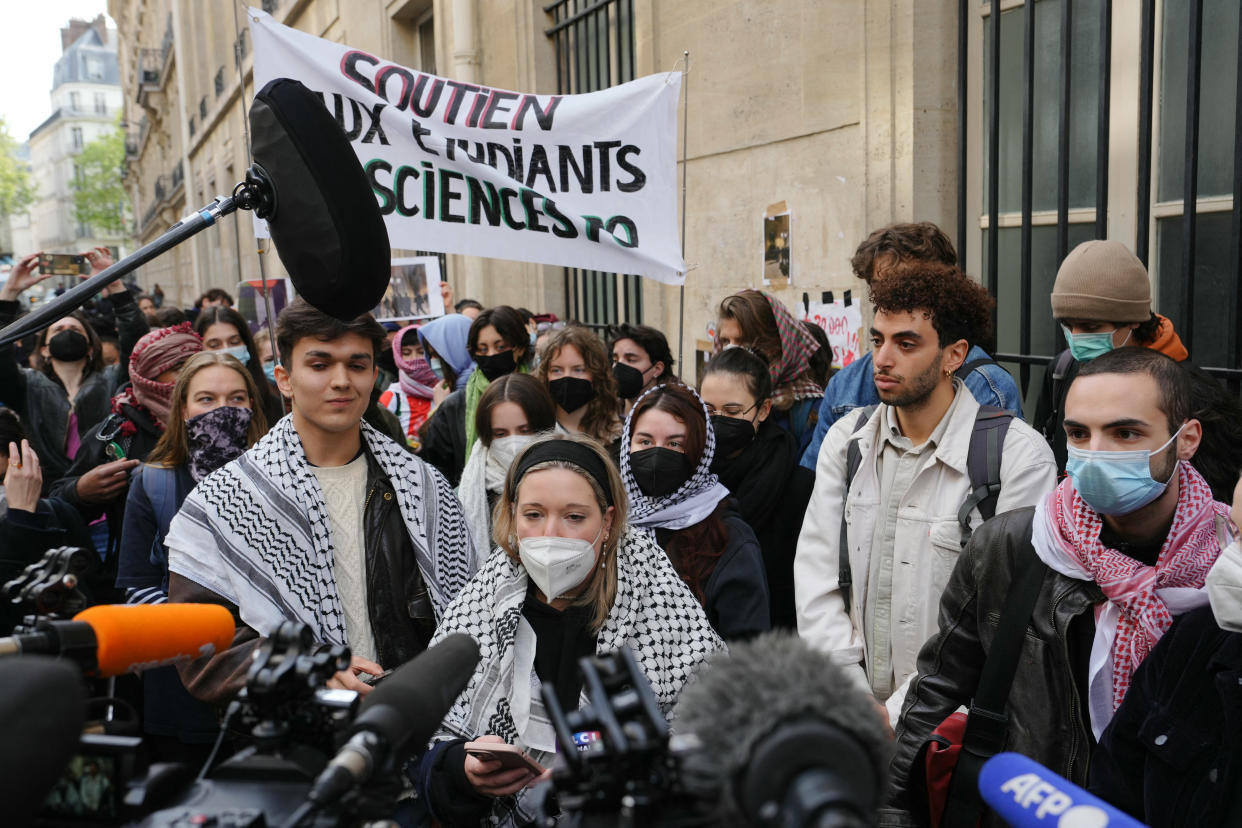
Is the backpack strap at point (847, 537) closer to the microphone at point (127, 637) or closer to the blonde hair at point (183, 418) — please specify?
the blonde hair at point (183, 418)

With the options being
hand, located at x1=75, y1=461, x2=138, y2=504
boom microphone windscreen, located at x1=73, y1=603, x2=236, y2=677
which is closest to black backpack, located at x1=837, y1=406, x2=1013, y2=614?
boom microphone windscreen, located at x1=73, y1=603, x2=236, y2=677

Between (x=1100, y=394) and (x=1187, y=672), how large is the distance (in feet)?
2.25

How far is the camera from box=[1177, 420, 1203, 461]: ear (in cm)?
236

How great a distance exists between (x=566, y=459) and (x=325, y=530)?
25.0 inches

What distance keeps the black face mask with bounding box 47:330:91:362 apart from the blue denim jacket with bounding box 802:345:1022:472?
4504 millimetres

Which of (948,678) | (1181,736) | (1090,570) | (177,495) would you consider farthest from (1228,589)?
(177,495)

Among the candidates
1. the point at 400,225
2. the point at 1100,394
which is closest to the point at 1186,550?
the point at 1100,394

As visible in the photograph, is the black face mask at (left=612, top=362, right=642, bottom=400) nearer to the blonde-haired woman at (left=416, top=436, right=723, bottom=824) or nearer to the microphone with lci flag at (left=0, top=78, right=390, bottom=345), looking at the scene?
the blonde-haired woman at (left=416, top=436, right=723, bottom=824)

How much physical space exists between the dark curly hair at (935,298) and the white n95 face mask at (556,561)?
4.24 ft

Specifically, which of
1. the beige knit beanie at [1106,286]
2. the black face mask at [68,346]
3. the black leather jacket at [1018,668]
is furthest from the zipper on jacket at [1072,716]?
the black face mask at [68,346]

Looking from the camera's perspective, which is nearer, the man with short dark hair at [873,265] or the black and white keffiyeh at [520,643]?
the black and white keffiyeh at [520,643]

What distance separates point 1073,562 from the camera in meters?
2.28

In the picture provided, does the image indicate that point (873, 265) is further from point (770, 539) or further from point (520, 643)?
point (520, 643)

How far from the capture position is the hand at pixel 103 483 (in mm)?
3822
